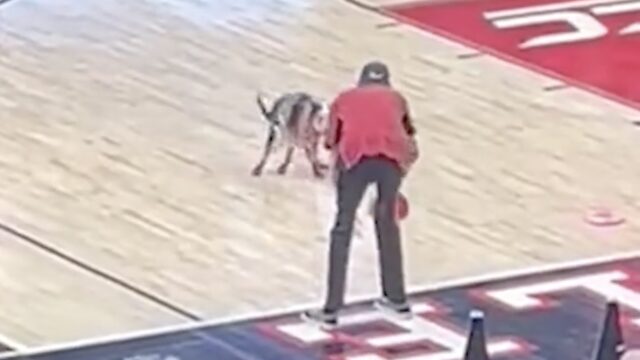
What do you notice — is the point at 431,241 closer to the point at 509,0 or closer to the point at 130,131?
the point at 130,131

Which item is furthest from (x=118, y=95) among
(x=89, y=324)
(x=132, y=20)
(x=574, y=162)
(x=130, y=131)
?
(x=89, y=324)

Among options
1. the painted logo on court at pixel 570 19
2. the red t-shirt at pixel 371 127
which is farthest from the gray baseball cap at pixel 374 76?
the painted logo on court at pixel 570 19

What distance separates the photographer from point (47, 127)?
49.2 feet

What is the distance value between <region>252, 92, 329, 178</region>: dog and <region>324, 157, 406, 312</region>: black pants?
1758 millimetres

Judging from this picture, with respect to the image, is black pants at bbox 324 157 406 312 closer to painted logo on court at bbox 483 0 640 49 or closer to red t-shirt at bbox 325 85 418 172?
red t-shirt at bbox 325 85 418 172

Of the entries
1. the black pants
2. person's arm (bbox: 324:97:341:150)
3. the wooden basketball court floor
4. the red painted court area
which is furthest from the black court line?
the red painted court area

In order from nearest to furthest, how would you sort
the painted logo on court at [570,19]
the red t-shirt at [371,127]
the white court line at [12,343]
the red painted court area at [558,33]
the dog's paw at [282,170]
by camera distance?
the red t-shirt at [371,127] → the white court line at [12,343] → the dog's paw at [282,170] → the red painted court area at [558,33] → the painted logo on court at [570,19]

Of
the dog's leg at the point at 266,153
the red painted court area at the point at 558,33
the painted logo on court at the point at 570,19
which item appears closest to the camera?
the dog's leg at the point at 266,153

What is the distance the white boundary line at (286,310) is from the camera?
11.7 metres

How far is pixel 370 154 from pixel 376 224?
41 centimetres

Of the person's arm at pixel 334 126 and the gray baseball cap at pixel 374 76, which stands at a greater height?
the gray baseball cap at pixel 374 76

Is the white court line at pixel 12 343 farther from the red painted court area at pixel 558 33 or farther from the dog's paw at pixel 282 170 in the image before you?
the red painted court area at pixel 558 33

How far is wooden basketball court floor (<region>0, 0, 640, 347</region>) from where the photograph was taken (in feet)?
41.4

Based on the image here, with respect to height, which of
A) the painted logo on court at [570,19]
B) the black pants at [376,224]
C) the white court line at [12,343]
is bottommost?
the white court line at [12,343]
